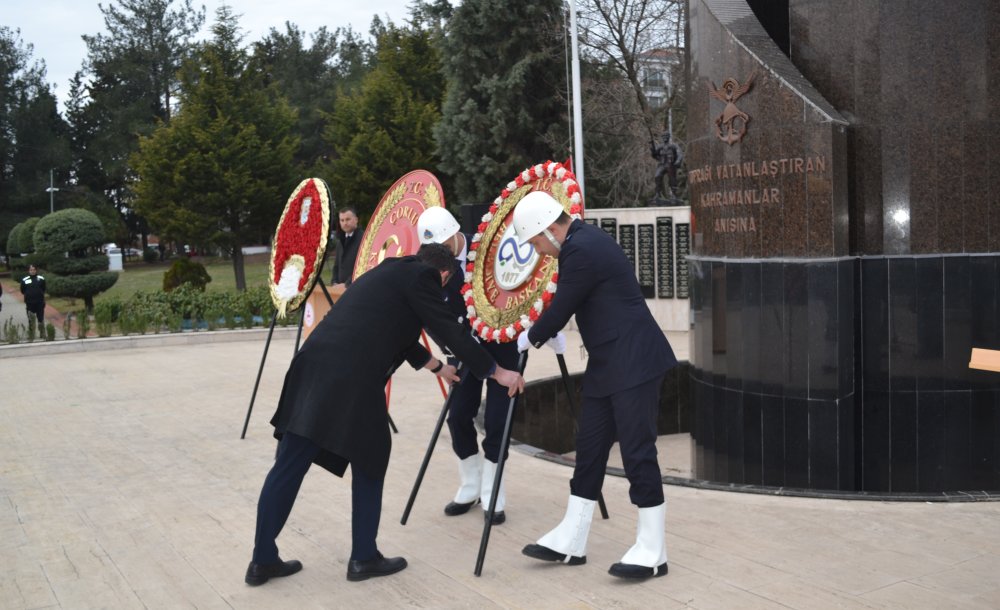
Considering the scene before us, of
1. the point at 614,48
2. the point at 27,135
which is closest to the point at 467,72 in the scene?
the point at 614,48

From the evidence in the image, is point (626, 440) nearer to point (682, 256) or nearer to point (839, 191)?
point (839, 191)

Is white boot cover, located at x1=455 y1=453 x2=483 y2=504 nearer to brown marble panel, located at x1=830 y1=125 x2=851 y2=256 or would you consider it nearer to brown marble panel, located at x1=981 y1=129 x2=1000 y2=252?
brown marble panel, located at x1=830 y1=125 x2=851 y2=256

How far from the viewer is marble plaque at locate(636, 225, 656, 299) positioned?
707 inches

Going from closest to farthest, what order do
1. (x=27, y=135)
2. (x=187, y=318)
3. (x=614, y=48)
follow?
(x=187, y=318), (x=614, y=48), (x=27, y=135)

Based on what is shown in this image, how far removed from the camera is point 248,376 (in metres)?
12.9

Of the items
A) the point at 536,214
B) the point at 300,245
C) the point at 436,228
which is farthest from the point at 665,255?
the point at 536,214

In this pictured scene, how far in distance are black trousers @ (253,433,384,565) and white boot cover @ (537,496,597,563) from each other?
36.5 inches

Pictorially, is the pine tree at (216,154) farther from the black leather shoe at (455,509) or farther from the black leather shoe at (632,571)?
the black leather shoe at (632,571)

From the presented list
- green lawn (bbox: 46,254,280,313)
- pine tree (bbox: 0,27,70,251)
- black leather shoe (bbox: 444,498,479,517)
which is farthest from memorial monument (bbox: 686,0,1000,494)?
pine tree (bbox: 0,27,70,251)

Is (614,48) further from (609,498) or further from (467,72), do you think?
(609,498)

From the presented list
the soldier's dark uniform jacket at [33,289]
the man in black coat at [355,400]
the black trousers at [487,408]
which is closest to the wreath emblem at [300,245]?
the black trousers at [487,408]

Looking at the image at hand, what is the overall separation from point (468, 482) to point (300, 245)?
335cm

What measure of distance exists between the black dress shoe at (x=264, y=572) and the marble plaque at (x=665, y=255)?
44.1 ft

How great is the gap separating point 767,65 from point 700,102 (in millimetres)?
806
